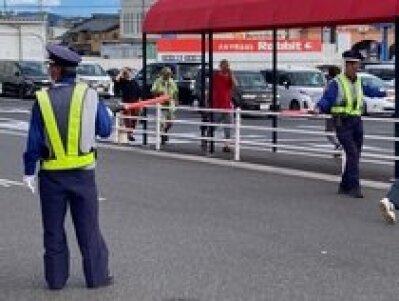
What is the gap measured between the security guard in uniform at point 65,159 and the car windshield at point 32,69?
4086cm

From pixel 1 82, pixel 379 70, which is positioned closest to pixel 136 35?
pixel 1 82

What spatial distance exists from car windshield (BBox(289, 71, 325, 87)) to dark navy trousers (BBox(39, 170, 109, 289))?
30.0 metres

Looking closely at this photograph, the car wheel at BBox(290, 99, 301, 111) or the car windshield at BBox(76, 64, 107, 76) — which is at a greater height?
the car windshield at BBox(76, 64, 107, 76)

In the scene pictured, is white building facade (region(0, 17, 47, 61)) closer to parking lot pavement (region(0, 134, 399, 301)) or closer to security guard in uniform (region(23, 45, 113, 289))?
parking lot pavement (region(0, 134, 399, 301))

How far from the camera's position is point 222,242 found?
10.2 meters

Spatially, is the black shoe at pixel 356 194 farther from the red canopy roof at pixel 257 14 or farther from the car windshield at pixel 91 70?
the car windshield at pixel 91 70

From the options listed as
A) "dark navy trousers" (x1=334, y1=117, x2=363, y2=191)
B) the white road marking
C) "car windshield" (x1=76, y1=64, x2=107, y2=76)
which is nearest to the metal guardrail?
"dark navy trousers" (x1=334, y1=117, x2=363, y2=191)

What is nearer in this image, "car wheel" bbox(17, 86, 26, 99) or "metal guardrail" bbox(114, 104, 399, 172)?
"metal guardrail" bbox(114, 104, 399, 172)

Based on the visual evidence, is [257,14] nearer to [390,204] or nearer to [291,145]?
[291,145]

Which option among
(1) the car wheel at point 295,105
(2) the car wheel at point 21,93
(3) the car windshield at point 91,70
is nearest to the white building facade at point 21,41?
(2) the car wheel at point 21,93

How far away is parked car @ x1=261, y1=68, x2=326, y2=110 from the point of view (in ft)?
120

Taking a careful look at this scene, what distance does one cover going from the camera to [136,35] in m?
109

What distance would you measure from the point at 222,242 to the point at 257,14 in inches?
336

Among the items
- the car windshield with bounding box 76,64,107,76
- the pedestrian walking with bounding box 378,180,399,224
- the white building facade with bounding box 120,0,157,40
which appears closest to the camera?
the pedestrian walking with bounding box 378,180,399,224
